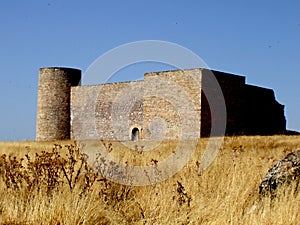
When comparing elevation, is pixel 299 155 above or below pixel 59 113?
below

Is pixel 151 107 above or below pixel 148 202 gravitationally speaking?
above

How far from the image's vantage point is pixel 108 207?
479 centimetres

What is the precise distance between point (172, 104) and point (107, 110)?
197 inches

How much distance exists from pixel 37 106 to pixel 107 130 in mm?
5462

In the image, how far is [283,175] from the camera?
16.9ft

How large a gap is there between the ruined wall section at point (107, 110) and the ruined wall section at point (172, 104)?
127 centimetres

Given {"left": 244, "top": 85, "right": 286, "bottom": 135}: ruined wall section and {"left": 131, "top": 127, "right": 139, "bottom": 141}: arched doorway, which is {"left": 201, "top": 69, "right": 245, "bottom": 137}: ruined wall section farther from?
{"left": 131, "top": 127, "right": 139, "bottom": 141}: arched doorway

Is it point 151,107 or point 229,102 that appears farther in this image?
point 151,107

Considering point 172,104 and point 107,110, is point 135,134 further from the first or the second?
point 172,104

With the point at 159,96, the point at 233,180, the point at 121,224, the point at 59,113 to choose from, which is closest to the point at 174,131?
the point at 159,96

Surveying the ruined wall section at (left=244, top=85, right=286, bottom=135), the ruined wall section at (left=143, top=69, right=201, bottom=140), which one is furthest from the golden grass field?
the ruined wall section at (left=244, top=85, right=286, bottom=135)

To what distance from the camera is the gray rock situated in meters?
5.11

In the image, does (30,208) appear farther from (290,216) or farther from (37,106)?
(37,106)

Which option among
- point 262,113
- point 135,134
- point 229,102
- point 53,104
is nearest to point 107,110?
point 135,134
